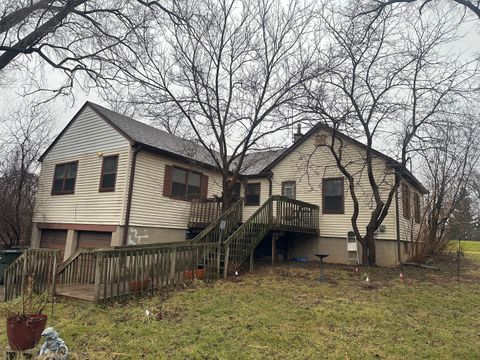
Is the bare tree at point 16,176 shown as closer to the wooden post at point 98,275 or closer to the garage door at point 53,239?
the garage door at point 53,239

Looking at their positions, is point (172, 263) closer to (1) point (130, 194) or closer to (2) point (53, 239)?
(1) point (130, 194)

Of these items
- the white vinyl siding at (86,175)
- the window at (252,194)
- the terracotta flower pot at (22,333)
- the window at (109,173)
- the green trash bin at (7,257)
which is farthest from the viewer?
the window at (252,194)

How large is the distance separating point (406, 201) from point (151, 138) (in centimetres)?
1245

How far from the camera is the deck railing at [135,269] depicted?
23.6 feet

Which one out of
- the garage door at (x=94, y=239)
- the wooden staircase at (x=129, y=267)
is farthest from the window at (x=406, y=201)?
the garage door at (x=94, y=239)

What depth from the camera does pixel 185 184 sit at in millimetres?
15359

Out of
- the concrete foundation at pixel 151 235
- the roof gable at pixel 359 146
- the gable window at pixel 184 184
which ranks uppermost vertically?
the roof gable at pixel 359 146

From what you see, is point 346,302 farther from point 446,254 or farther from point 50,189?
point 446,254

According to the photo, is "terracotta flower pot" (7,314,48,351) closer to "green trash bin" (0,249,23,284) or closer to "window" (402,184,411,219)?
"green trash bin" (0,249,23,284)

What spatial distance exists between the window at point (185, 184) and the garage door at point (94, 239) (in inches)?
129

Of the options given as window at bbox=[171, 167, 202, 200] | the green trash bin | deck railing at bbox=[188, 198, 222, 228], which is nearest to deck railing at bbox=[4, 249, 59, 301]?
the green trash bin

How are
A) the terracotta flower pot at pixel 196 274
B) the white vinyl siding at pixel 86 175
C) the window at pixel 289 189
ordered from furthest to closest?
the window at pixel 289 189, the white vinyl siding at pixel 86 175, the terracotta flower pot at pixel 196 274

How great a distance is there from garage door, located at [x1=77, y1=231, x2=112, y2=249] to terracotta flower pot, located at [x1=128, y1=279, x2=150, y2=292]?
5.67m

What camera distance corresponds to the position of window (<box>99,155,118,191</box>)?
13.2 meters
